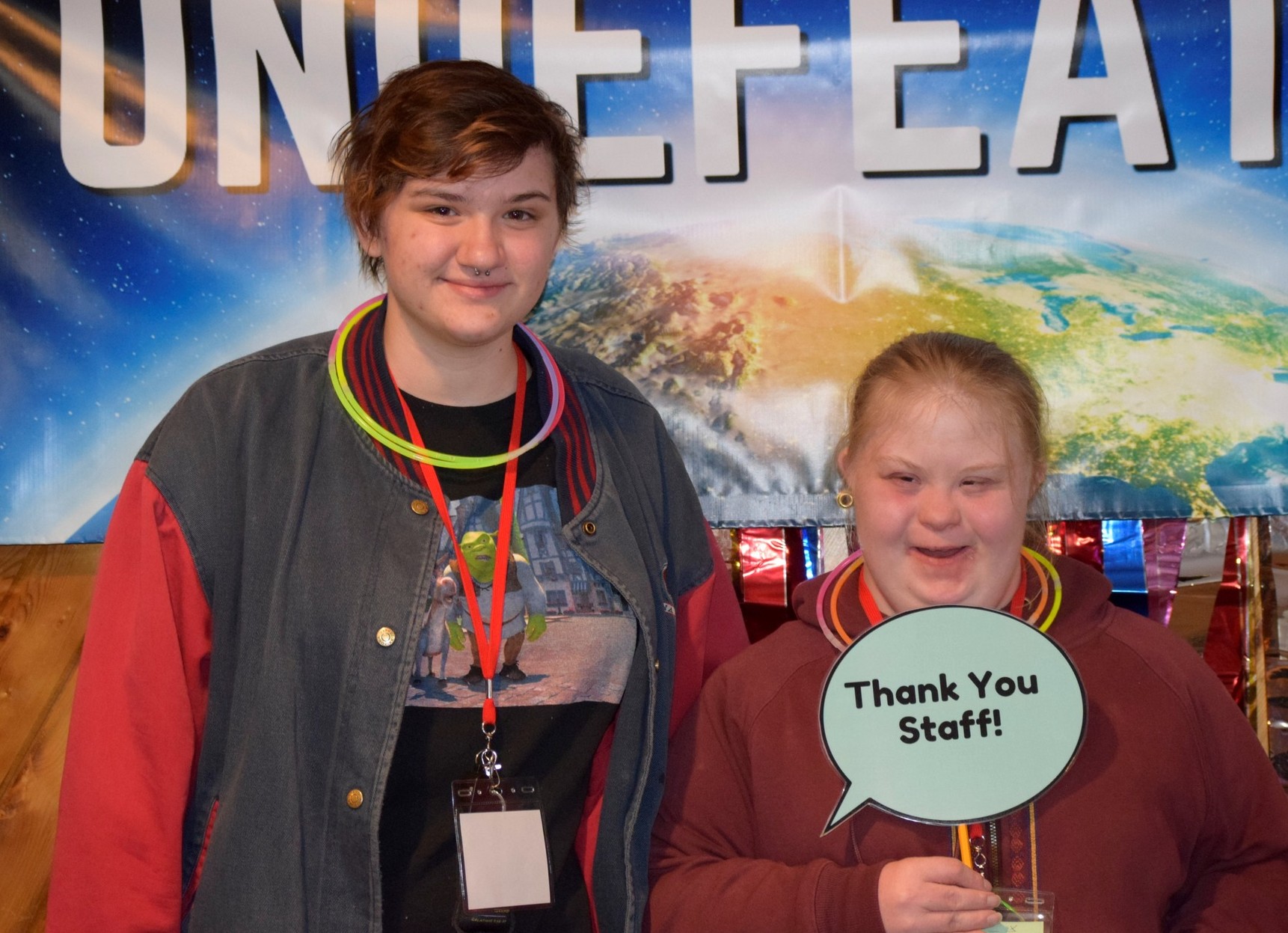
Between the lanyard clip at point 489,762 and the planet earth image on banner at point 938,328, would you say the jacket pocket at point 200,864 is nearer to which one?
the lanyard clip at point 489,762

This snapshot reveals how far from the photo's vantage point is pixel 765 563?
2334 mm

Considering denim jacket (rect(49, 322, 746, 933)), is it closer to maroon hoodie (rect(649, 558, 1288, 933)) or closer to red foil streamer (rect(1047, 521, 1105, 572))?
maroon hoodie (rect(649, 558, 1288, 933))

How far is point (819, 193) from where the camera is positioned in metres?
2.18

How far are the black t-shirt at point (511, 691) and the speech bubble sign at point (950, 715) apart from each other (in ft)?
1.04

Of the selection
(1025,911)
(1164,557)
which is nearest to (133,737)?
(1025,911)

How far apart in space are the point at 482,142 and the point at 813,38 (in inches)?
38.6

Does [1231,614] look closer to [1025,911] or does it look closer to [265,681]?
[1025,911]

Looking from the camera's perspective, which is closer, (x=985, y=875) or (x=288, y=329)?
(x=985, y=875)

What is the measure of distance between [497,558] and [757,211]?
97cm

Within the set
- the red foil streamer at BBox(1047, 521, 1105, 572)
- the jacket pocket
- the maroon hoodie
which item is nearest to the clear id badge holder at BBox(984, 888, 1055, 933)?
the maroon hoodie

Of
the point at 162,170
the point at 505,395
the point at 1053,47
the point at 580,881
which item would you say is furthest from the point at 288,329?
the point at 1053,47

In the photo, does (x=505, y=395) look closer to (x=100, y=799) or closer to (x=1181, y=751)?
(x=100, y=799)

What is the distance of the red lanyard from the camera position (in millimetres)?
1419

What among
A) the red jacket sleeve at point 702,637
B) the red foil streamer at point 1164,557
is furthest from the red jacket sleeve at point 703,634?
the red foil streamer at point 1164,557
